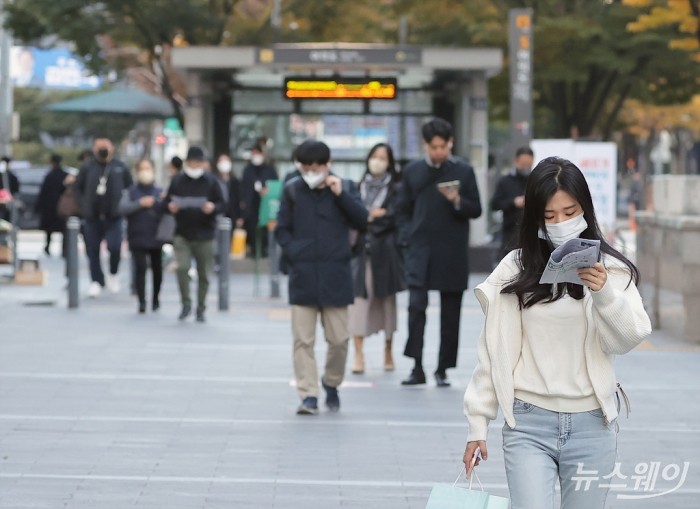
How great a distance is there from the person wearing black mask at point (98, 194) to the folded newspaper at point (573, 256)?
14397 mm

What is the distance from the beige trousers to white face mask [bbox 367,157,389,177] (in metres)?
2.31

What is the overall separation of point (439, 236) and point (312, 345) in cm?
166

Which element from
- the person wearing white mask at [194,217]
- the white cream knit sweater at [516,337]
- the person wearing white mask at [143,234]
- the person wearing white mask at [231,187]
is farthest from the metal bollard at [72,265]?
the white cream knit sweater at [516,337]

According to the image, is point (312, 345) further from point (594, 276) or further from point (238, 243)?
point (238, 243)

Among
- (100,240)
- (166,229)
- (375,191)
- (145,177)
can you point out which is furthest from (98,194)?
(375,191)

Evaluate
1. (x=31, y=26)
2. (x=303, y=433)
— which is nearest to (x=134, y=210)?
(x=303, y=433)

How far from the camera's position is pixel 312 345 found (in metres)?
10.2

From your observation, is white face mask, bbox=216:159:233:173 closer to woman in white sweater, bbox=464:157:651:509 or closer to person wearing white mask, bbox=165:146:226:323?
person wearing white mask, bbox=165:146:226:323

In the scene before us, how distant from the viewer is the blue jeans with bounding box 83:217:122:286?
19.0 meters

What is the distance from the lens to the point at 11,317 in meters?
16.5

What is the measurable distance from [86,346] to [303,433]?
475 centimetres

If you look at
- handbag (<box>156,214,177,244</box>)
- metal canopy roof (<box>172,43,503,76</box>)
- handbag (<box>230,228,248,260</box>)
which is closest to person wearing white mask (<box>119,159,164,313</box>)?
handbag (<box>156,214,177,244</box>)

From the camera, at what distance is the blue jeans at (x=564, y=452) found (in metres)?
4.72

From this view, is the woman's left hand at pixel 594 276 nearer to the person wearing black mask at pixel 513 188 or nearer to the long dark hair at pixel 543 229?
the long dark hair at pixel 543 229
